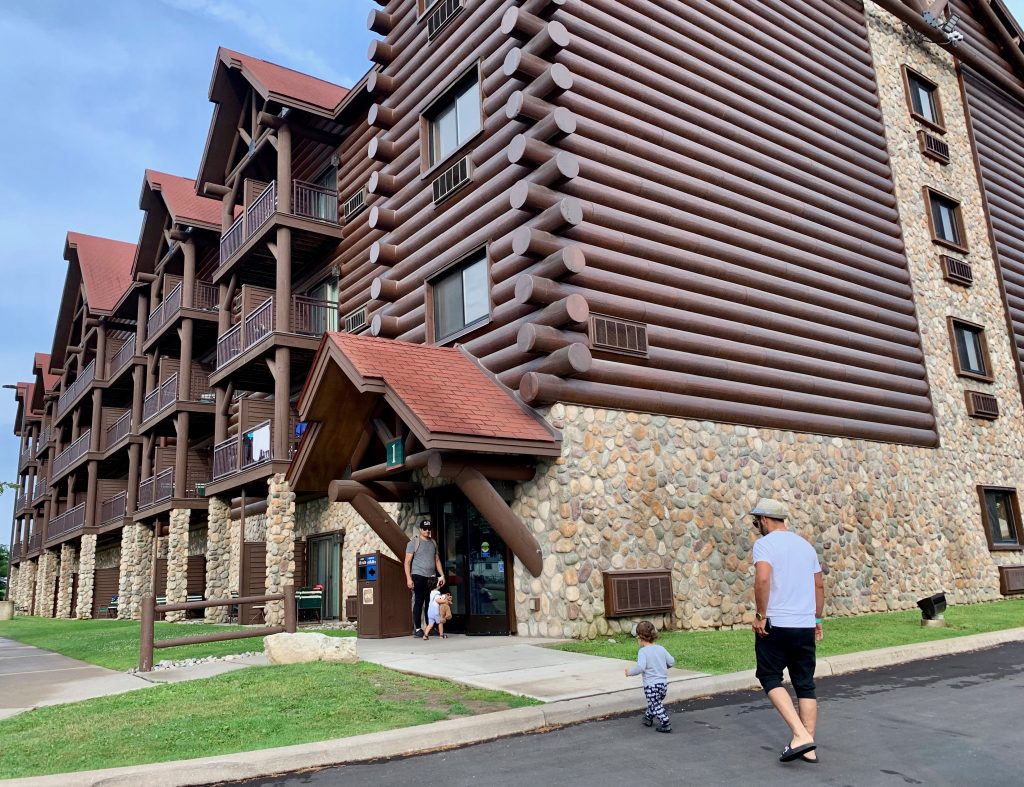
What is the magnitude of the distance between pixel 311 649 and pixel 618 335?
20.7 feet

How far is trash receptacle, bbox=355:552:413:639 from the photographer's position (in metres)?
12.8

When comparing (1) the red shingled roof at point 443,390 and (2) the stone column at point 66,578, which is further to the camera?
(2) the stone column at point 66,578

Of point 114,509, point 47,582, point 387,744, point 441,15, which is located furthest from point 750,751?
point 47,582

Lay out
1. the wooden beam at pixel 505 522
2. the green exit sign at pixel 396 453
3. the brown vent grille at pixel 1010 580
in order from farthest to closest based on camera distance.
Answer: the brown vent grille at pixel 1010 580
the green exit sign at pixel 396 453
the wooden beam at pixel 505 522

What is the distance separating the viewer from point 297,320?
70.3ft

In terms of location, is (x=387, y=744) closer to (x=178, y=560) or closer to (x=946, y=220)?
(x=946, y=220)

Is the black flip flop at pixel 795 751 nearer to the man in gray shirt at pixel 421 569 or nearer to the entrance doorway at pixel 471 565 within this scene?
the entrance doorway at pixel 471 565

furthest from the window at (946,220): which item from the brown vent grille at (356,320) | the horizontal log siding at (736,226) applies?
the brown vent grille at (356,320)

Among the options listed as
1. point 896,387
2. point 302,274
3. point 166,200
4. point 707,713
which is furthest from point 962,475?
point 166,200

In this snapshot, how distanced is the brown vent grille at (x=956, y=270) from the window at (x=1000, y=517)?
16.6 ft

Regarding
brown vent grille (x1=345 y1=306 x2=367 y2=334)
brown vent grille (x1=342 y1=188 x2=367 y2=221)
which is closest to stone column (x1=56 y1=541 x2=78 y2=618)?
brown vent grille (x1=345 y1=306 x2=367 y2=334)

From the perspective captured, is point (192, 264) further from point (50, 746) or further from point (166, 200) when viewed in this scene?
point (50, 746)

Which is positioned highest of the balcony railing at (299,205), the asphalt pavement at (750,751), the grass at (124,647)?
the balcony railing at (299,205)

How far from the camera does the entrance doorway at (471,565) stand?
12859 mm
